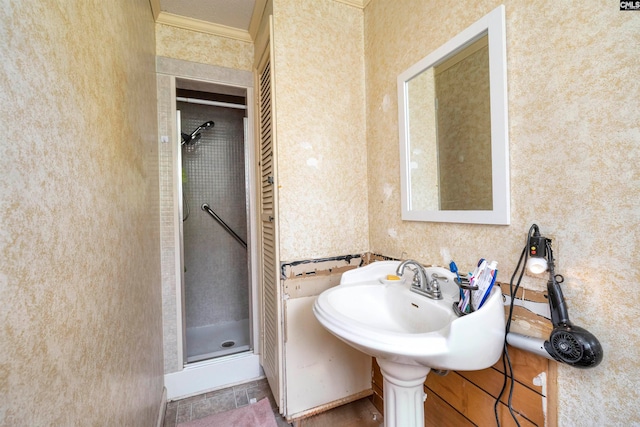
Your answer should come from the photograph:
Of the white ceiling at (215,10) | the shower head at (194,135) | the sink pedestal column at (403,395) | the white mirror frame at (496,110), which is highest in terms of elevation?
the white ceiling at (215,10)

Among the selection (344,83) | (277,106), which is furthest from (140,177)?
(344,83)

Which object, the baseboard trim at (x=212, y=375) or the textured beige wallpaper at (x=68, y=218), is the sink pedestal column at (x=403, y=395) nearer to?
the textured beige wallpaper at (x=68, y=218)

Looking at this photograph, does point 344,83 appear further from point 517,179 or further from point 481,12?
point 517,179

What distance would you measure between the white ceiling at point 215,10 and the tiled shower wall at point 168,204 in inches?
10.7

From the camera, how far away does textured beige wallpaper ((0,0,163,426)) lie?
372 mm

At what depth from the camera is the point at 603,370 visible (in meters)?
0.62

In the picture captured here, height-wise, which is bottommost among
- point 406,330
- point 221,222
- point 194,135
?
point 406,330

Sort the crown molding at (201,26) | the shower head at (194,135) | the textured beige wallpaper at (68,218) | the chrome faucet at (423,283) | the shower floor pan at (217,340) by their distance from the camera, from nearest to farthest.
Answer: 1. the textured beige wallpaper at (68,218)
2. the chrome faucet at (423,283)
3. the crown molding at (201,26)
4. the shower floor pan at (217,340)
5. the shower head at (194,135)

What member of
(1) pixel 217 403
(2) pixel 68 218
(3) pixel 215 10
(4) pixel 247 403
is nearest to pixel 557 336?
(2) pixel 68 218

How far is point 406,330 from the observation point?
3.22ft

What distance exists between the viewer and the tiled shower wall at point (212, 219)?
7.63 feet

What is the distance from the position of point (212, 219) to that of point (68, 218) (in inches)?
77.0

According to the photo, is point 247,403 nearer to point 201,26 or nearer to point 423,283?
point 423,283

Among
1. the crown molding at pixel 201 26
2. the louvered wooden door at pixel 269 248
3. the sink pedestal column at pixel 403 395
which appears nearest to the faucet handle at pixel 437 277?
the sink pedestal column at pixel 403 395
